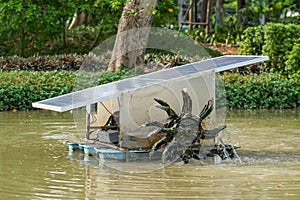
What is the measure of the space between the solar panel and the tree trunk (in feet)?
22.5

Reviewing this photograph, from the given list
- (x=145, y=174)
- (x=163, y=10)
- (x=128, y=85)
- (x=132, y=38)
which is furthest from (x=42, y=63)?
(x=145, y=174)

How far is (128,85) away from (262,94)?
7.76 meters

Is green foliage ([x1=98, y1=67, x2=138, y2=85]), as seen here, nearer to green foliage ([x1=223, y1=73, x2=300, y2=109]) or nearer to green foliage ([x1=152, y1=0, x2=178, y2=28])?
green foliage ([x1=223, y1=73, x2=300, y2=109])

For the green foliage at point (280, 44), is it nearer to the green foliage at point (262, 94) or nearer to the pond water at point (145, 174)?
the green foliage at point (262, 94)

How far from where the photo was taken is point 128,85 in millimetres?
10562

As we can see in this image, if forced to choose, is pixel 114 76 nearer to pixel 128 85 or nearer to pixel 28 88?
pixel 28 88

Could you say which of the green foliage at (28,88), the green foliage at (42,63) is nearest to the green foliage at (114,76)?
the green foliage at (28,88)

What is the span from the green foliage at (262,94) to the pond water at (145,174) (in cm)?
402

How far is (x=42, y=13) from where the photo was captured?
22.7m

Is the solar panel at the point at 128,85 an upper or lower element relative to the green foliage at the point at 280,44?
lower

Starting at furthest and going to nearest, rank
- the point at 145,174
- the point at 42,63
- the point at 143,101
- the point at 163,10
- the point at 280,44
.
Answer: the point at 163,10
the point at 42,63
the point at 280,44
the point at 143,101
the point at 145,174

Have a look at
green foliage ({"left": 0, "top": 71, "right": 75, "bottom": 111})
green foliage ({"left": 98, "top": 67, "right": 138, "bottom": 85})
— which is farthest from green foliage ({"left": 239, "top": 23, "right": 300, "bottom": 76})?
Answer: green foliage ({"left": 0, "top": 71, "right": 75, "bottom": 111})

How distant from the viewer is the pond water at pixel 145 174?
8383mm

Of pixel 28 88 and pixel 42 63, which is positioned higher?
pixel 42 63
